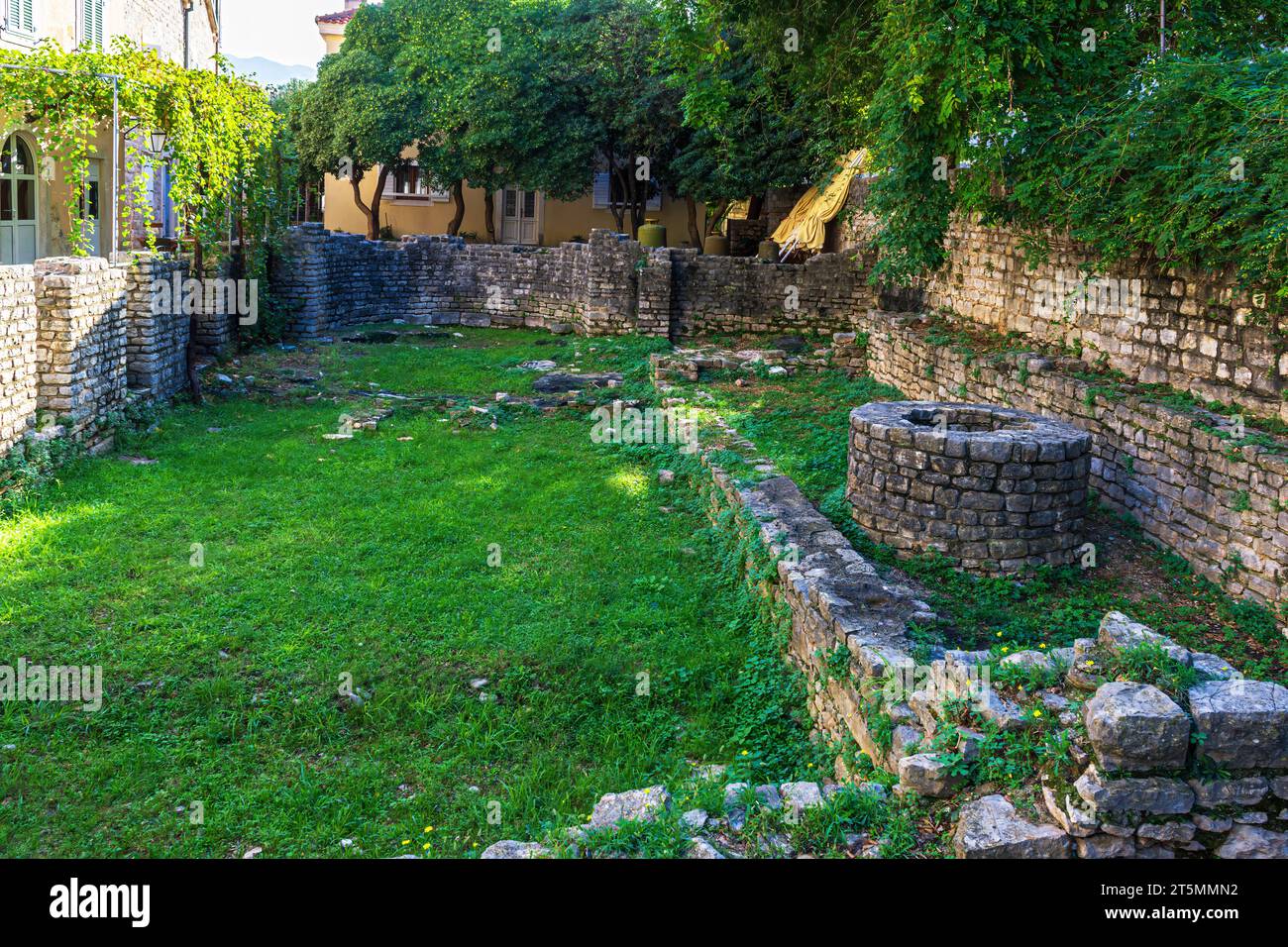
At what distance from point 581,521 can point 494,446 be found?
311 cm

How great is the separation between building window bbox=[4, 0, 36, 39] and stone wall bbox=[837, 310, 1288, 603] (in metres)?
14.1

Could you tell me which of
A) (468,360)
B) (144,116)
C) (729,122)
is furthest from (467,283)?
(144,116)

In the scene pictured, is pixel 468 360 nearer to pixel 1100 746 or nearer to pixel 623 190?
pixel 623 190

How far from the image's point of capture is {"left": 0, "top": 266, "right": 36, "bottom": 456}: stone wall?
10.1 m

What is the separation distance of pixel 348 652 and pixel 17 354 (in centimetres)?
565

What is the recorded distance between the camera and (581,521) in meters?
9.79

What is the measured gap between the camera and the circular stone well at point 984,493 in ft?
26.2

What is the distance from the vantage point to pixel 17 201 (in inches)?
668

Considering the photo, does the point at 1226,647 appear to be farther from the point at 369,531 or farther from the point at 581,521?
the point at 369,531

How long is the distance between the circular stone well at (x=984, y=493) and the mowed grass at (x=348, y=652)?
1469 mm

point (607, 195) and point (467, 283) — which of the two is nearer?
point (467, 283)

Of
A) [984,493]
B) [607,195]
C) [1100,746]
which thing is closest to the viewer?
[1100,746]

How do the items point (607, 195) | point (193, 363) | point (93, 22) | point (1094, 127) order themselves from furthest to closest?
point (607, 195), point (93, 22), point (193, 363), point (1094, 127)

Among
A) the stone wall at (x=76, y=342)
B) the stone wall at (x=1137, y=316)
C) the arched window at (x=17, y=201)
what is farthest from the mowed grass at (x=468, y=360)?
the stone wall at (x=1137, y=316)
